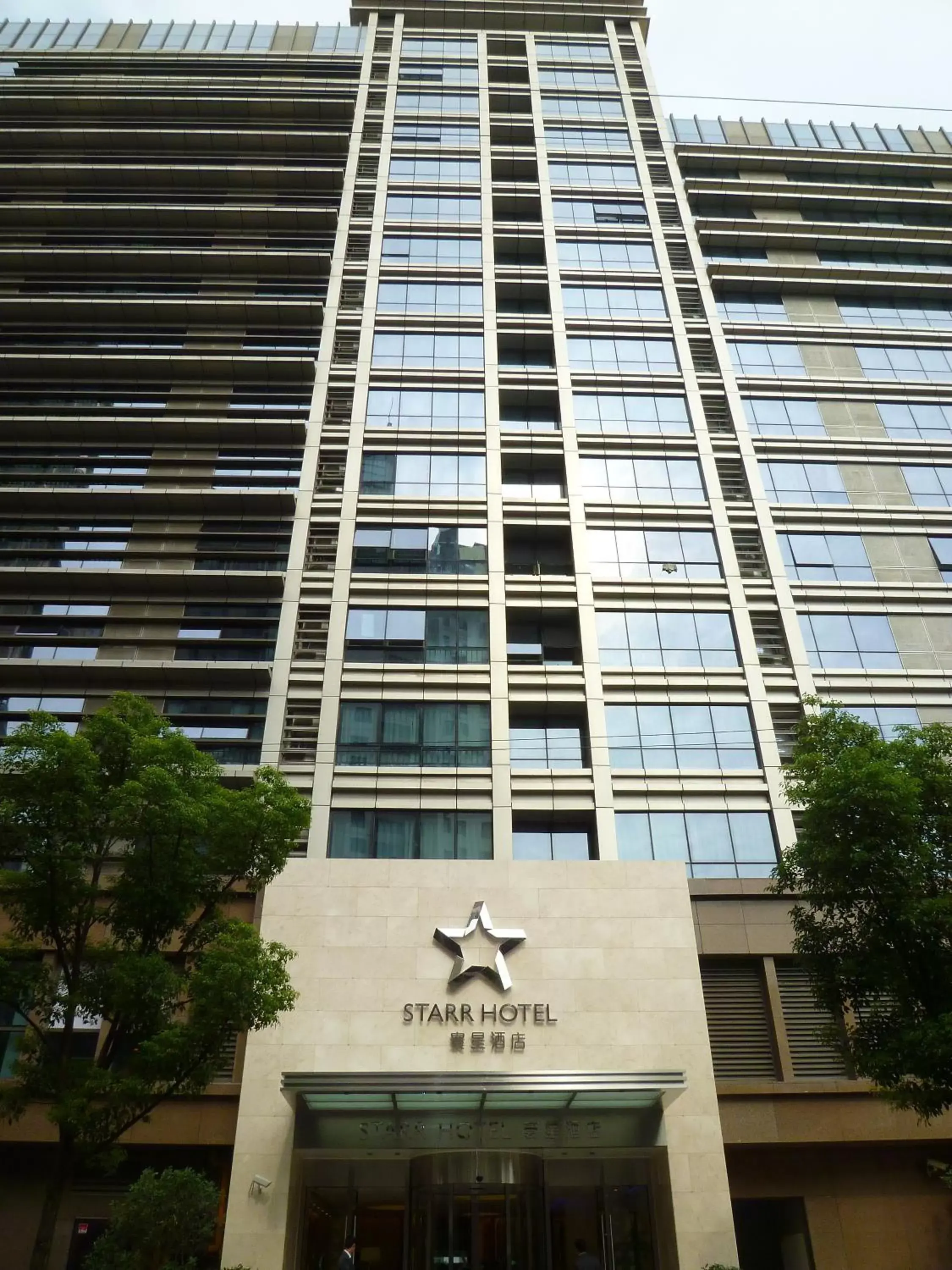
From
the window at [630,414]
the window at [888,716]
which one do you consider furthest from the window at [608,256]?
the window at [888,716]

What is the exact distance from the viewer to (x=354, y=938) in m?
22.6

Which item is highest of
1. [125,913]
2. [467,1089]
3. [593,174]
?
[593,174]

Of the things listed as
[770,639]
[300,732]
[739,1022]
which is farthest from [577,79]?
[739,1022]

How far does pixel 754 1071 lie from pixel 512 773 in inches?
381

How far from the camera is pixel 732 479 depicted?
1351 inches

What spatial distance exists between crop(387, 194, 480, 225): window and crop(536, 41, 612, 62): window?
1395cm

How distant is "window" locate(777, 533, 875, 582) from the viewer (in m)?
32.4

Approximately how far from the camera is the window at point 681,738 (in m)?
27.9

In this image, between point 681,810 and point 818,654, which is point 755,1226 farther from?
point 818,654

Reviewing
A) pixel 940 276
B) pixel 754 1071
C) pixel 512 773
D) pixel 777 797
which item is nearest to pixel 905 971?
pixel 754 1071

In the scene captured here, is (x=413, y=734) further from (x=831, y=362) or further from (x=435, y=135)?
(x=435, y=135)

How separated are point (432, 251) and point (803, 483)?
18436mm

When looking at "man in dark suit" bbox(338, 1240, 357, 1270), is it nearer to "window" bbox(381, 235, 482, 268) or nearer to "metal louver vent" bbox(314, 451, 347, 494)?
"metal louver vent" bbox(314, 451, 347, 494)

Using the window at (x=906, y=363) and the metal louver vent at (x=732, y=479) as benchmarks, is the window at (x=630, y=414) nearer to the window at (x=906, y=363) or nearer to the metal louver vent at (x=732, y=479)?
the metal louver vent at (x=732, y=479)
